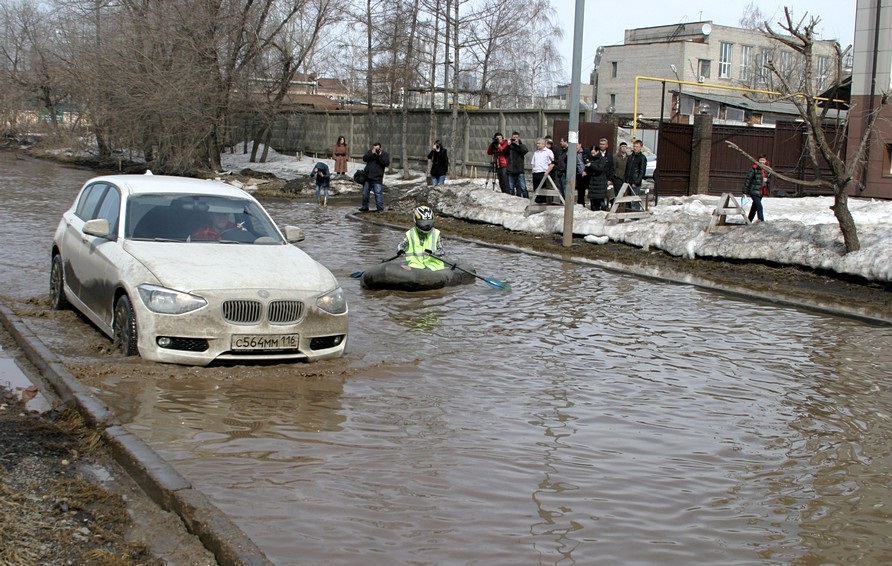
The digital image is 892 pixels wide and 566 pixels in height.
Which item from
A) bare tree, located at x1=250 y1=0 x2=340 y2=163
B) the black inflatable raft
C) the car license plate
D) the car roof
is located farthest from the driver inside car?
bare tree, located at x1=250 y1=0 x2=340 y2=163

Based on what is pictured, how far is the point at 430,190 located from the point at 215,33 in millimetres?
13936

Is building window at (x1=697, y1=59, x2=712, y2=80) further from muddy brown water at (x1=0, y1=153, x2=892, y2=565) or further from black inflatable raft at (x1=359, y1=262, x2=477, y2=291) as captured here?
muddy brown water at (x1=0, y1=153, x2=892, y2=565)

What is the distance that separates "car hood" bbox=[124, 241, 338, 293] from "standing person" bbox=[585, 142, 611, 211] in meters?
13.0

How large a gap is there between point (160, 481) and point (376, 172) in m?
20.1

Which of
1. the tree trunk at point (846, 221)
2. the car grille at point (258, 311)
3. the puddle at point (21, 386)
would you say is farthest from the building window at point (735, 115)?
the puddle at point (21, 386)

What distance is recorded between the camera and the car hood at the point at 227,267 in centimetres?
792

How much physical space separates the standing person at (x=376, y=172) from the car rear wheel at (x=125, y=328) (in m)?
16.5

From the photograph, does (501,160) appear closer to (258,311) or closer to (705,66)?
(258,311)

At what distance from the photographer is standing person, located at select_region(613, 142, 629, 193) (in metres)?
22.6

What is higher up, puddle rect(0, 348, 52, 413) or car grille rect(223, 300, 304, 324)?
car grille rect(223, 300, 304, 324)

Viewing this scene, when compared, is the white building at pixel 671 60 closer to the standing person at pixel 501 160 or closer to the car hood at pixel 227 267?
the standing person at pixel 501 160

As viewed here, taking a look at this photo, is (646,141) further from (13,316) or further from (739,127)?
(13,316)

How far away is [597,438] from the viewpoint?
687 cm

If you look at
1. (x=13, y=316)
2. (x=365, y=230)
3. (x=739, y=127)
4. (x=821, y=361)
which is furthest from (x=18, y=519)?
(x=739, y=127)
